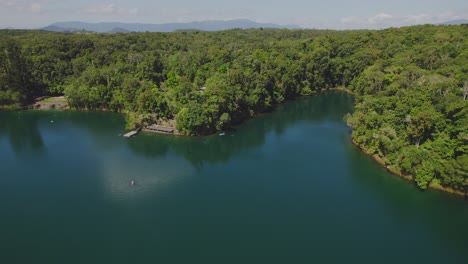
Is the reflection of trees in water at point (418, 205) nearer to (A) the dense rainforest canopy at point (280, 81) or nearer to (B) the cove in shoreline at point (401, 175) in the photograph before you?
(B) the cove in shoreline at point (401, 175)

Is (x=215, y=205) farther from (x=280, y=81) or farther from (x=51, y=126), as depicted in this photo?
(x=280, y=81)

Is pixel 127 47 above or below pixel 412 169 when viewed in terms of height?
above

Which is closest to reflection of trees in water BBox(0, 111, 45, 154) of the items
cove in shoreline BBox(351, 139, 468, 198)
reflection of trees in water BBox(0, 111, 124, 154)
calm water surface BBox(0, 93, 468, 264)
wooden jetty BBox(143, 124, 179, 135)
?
reflection of trees in water BBox(0, 111, 124, 154)

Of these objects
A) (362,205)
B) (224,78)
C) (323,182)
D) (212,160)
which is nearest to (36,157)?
(212,160)

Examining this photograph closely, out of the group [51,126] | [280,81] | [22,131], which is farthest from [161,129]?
[280,81]

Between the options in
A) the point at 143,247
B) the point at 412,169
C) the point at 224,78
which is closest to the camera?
the point at 143,247

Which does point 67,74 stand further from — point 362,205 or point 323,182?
Result: point 362,205

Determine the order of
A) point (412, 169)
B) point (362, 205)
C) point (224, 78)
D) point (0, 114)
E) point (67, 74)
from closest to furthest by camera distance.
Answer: point (362, 205), point (412, 169), point (224, 78), point (0, 114), point (67, 74)
